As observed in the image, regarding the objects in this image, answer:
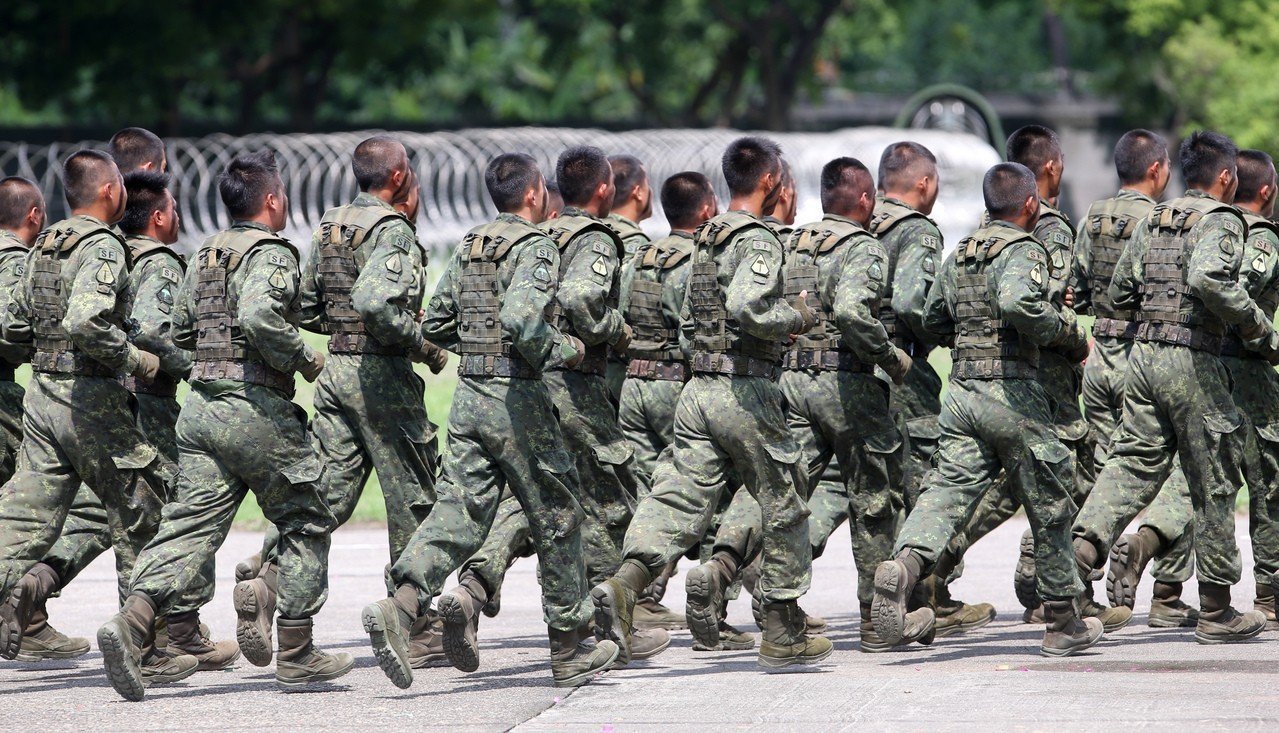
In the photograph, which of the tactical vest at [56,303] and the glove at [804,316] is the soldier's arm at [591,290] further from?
the tactical vest at [56,303]

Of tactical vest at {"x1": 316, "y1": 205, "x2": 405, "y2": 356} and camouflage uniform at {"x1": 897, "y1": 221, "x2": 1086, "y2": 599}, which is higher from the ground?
tactical vest at {"x1": 316, "y1": 205, "x2": 405, "y2": 356}

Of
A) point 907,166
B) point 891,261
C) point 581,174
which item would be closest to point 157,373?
point 581,174

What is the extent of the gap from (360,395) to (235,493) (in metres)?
0.82

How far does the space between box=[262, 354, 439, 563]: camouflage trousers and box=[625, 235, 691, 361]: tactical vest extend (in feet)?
3.96

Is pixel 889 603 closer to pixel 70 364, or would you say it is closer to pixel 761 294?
pixel 761 294

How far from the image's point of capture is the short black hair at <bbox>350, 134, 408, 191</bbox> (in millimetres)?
8539

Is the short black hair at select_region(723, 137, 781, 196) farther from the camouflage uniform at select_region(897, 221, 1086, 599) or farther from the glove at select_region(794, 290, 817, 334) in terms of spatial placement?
the camouflage uniform at select_region(897, 221, 1086, 599)

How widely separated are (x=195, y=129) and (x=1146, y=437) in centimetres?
3117

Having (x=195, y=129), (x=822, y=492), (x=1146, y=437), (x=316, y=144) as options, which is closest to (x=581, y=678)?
(x=822, y=492)

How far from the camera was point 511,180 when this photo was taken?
8117mm

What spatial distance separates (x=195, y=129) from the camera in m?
37.7

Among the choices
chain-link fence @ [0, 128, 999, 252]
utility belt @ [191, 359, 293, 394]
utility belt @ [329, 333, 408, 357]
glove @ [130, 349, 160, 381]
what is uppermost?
chain-link fence @ [0, 128, 999, 252]

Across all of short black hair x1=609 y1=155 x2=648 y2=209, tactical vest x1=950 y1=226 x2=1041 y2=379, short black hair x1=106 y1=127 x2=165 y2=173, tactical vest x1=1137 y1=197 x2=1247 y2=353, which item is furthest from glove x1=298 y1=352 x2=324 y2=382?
tactical vest x1=1137 y1=197 x2=1247 y2=353

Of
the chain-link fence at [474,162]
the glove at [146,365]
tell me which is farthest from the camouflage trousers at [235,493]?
the chain-link fence at [474,162]
